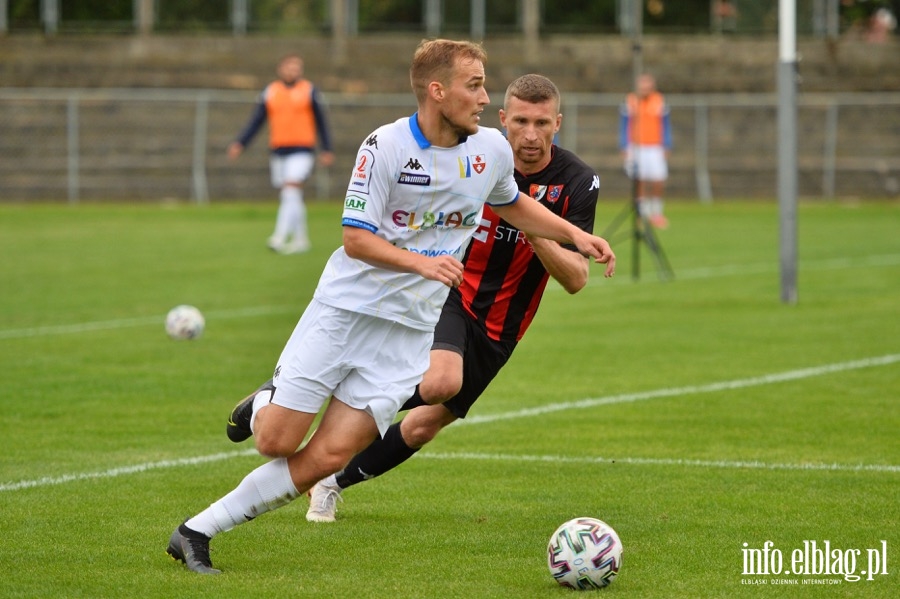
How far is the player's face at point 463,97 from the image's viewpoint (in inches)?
210

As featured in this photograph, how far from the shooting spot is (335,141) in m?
32.2

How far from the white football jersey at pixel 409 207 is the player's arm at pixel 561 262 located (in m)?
0.66

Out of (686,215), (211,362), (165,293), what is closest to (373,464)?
(211,362)

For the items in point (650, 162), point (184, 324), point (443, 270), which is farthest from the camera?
point (650, 162)

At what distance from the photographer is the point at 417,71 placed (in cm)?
538

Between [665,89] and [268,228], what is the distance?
42.2ft

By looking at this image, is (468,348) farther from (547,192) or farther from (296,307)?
(296,307)

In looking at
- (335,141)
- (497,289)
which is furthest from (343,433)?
(335,141)

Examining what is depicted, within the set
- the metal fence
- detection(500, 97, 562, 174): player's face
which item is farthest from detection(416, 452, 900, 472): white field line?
the metal fence

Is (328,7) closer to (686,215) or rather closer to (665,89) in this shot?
(665,89)

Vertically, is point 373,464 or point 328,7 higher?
point 328,7

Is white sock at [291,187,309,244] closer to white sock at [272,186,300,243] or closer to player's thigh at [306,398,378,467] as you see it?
white sock at [272,186,300,243]

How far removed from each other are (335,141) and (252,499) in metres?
27.2

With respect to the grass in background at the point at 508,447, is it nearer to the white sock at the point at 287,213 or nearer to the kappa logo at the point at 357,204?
the kappa logo at the point at 357,204
